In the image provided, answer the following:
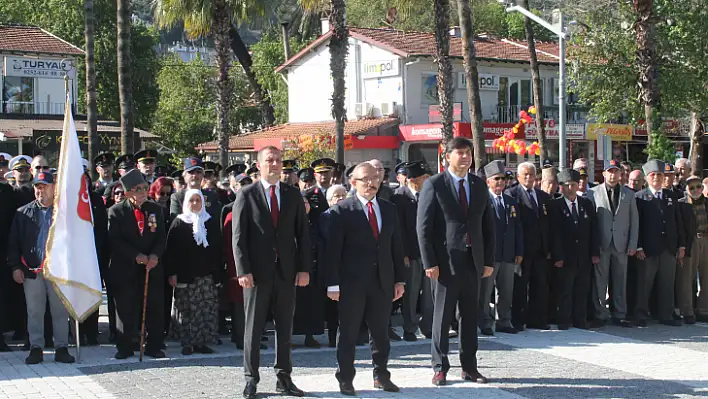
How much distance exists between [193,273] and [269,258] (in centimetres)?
256

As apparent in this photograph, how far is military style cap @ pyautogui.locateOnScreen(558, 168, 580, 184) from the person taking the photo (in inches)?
478

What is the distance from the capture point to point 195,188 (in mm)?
10898

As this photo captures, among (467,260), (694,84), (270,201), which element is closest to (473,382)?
(467,260)

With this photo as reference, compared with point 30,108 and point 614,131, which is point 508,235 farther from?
point 30,108

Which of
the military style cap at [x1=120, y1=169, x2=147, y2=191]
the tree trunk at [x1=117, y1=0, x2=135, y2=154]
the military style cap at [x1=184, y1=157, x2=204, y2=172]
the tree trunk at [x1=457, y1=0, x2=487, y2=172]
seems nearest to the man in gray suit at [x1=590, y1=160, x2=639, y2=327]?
the military style cap at [x1=184, y1=157, x2=204, y2=172]

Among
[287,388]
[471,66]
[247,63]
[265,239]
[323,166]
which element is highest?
[247,63]

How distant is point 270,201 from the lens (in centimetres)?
822

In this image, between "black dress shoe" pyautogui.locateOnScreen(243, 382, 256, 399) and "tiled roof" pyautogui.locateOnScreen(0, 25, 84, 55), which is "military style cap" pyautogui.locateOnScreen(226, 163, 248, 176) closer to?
"black dress shoe" pyautogui.locateOnScreen(243, 382, 256, 399)

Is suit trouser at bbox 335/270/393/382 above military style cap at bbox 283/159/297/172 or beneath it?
beneath

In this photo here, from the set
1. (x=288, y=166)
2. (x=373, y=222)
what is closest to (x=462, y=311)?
(x=373, y=222)

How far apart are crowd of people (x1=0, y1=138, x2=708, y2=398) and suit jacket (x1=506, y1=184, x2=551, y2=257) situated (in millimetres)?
21

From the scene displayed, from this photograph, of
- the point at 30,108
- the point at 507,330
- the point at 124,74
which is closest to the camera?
the point at 507,330

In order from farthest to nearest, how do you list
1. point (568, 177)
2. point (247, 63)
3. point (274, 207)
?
point (247, 63), point (568, 177), point (274, 207)

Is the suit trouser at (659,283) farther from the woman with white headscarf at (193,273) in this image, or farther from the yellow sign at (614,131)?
the yellow sign at (614,131)
